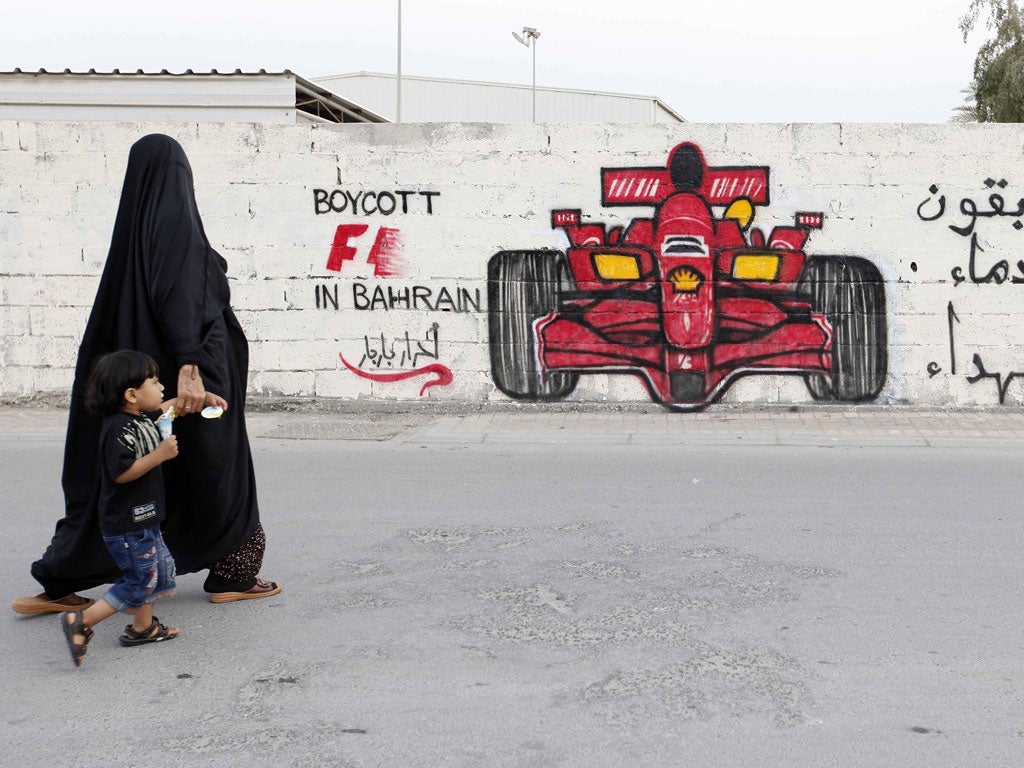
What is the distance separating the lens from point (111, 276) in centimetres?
446

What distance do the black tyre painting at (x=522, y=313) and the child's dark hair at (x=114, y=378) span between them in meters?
6.23

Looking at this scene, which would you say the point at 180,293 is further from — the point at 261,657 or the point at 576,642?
the point at 576,642

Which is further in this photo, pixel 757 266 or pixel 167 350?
pixel 757 266

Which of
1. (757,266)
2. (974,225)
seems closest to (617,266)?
(757,266)

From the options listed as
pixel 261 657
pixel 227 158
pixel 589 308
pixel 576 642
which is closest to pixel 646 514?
pixel 576 642

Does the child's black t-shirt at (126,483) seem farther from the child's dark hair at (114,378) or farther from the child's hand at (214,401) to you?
the child's hand at (214,401)

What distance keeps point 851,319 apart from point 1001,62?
860 inches

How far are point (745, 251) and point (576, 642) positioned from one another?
6.28 meters

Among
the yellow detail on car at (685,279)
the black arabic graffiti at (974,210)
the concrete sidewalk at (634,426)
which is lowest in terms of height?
the concrete sidewalk at (634,426)

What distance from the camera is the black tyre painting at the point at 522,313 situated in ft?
33.1

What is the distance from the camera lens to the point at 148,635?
4270mm

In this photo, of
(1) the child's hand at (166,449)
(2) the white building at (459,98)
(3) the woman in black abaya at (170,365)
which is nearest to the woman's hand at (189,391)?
(3) the woman in black abaya at (170,365)

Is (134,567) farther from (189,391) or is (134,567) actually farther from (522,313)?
(522,313)

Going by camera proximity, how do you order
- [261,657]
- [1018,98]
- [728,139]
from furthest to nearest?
[1018,98] < [728,139] < [261,657]
